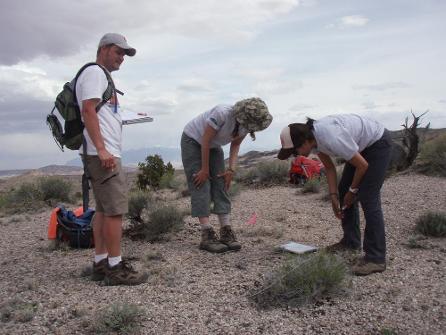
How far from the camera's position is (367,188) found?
4.17m

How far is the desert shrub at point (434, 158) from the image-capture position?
969 centimetres

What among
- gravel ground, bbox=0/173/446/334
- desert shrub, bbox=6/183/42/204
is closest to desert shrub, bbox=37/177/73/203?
desert shrub, bbox=6/183/42/204

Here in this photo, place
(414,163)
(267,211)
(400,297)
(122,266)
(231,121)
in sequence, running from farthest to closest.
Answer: (414,163) < (267,211) < (231,121) < (122,266) < (400,297)

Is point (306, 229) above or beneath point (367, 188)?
beneath

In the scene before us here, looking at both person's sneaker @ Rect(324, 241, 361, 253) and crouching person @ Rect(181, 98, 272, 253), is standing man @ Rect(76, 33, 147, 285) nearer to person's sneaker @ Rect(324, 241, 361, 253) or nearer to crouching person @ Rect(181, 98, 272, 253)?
crouching person @ Rect(181, 98, 272, 253)

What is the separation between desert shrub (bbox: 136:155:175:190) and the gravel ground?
5431 millimetres

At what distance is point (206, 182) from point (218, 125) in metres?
0.67

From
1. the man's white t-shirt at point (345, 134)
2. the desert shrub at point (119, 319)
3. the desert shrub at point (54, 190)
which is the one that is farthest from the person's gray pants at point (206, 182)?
the desert shrub at point (54, 190)

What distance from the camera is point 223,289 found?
12.9 ft

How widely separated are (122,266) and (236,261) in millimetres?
1159

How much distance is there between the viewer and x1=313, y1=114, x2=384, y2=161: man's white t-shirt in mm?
3822

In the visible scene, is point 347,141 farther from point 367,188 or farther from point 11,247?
point 11,247

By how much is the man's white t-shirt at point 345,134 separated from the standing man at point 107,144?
158 cm

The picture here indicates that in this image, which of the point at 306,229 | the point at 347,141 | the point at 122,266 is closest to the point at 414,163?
the point at 306,229
